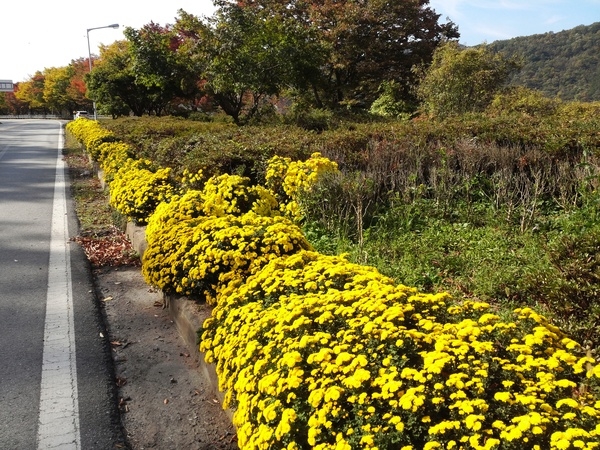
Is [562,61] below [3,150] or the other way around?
the other way around

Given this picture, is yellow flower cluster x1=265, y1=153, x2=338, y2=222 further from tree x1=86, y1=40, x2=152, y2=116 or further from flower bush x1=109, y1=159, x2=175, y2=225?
A: tree x1=86, y1=40, x2=152, y2=116

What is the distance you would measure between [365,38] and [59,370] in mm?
23534

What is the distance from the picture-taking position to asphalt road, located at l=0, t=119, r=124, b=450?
3203mm

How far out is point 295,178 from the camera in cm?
651

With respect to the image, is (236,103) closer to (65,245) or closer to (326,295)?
(65,245)

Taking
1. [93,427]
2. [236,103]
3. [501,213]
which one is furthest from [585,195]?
[236,103]

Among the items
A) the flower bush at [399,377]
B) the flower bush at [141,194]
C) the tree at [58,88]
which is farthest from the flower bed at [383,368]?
the tree at [58,88]

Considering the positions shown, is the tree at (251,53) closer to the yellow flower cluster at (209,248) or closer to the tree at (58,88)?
the yellow flower cluster at (209,248)

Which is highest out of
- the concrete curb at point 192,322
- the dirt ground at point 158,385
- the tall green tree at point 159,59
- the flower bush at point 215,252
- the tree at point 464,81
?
the tall green tree at point 159,59

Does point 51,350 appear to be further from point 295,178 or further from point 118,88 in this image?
point 118,88

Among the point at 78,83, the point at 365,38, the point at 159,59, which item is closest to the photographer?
the point at 159,59

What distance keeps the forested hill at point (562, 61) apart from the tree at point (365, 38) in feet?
51.2

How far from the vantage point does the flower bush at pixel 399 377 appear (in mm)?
1885

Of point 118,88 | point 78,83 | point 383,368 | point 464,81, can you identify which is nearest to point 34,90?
point 78,83
